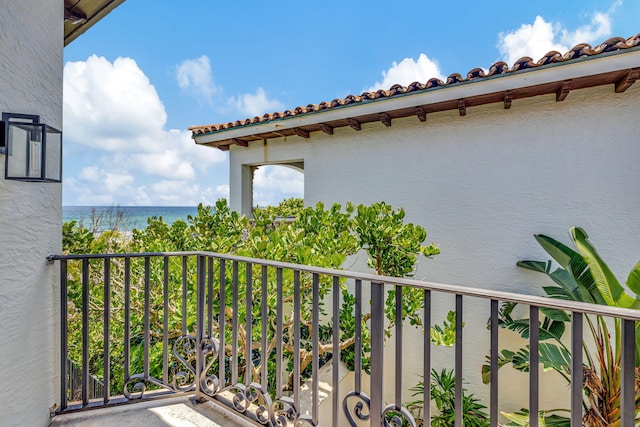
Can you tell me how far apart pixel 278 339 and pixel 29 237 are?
4.88 feet

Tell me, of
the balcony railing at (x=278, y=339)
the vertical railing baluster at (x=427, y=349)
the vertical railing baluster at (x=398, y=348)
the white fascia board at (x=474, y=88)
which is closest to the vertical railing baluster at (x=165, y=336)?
the balcony railing at (x=278, y=339)

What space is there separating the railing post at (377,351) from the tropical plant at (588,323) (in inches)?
73.3

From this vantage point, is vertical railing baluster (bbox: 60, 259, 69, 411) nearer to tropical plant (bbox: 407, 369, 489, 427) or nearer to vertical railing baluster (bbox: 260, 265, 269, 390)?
vertical railing baluster (bbox: 260, 265, 269, 390)

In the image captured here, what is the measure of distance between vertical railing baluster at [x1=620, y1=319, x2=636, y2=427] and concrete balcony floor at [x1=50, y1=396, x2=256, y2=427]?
5.92 ft

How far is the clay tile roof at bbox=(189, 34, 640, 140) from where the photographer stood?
301 cm

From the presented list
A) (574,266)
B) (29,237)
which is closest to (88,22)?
(29,237)

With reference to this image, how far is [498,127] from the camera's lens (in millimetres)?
4039

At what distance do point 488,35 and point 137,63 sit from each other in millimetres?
9898

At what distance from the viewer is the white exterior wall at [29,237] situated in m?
1.56

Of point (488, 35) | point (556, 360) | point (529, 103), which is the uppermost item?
point (488, 35)

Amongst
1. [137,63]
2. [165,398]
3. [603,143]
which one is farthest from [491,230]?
[137,63]

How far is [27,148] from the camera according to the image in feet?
5.43

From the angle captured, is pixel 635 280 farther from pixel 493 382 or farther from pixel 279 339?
pixel 279 339

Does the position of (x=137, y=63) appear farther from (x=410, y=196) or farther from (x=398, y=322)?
(x=398, y=322)
